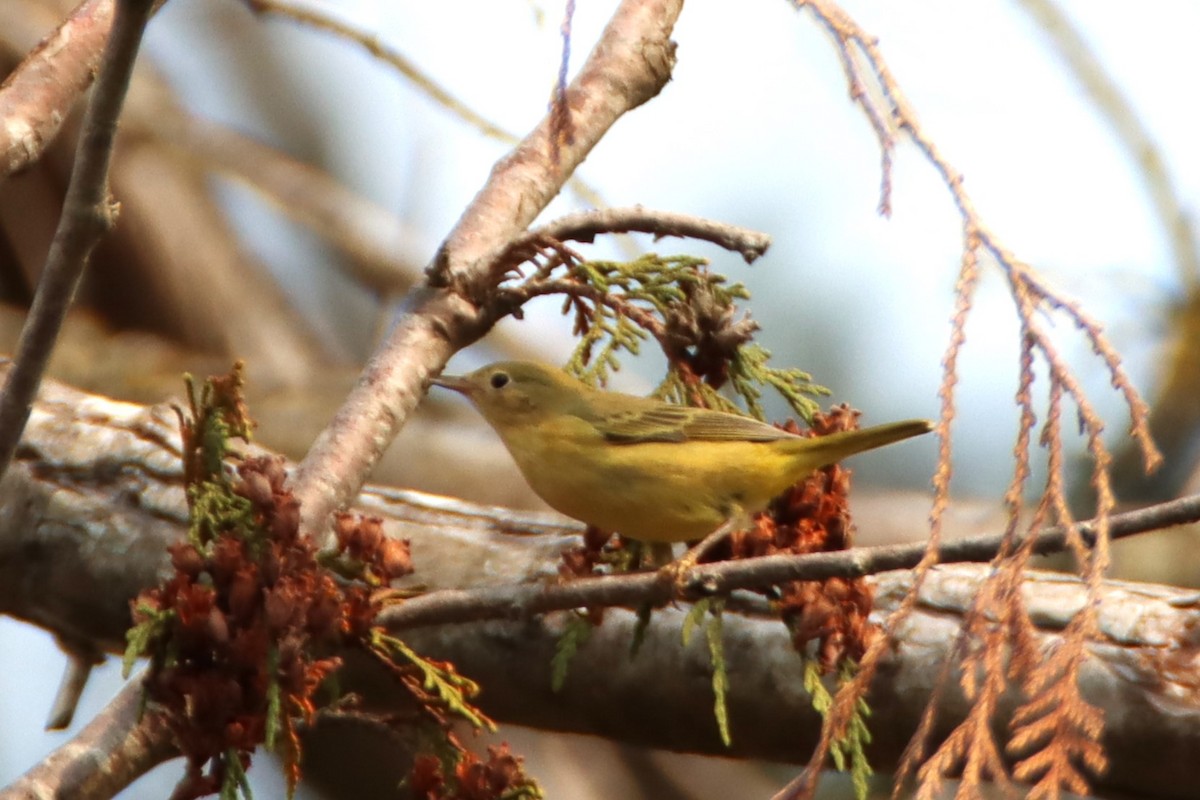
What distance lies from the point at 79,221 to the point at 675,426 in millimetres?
2088

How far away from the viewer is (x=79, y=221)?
2.01m

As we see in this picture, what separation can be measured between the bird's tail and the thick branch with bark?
40 centimetres

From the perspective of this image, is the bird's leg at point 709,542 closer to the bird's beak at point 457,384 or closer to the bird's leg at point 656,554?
the bird's leg at point 656,554

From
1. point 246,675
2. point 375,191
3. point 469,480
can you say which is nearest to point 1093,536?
point 246,675

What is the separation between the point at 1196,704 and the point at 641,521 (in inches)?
54.0

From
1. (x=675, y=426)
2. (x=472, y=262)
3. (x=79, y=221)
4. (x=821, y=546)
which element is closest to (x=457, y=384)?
(x=675, y=426)

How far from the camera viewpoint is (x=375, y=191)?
32.9ft

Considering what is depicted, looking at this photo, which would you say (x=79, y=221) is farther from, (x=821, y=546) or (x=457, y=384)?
(x=457, y=384)

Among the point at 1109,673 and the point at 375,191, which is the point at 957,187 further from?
the point at 375,191

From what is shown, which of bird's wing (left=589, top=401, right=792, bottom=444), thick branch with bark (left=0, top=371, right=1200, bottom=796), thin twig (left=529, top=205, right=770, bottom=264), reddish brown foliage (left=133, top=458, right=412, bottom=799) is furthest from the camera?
bird's wing (left=589, top=401, right=792, bottom=444)

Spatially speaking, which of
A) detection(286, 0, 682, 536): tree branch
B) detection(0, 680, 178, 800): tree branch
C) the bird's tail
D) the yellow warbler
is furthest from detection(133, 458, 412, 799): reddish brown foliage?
the bird's tail

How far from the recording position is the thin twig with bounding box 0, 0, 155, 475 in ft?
6.02

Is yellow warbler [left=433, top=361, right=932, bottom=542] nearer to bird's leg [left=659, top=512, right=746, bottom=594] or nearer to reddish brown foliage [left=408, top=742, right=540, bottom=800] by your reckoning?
bird's leg [left=659, top=512, right=746, bottom=594]

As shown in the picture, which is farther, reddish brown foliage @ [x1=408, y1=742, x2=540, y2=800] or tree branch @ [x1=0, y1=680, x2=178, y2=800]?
reddish brown foliage @ [x1=408, y1=742, x2=540, y2=800]
